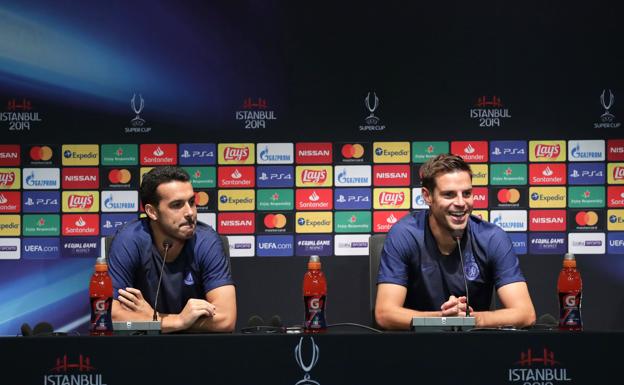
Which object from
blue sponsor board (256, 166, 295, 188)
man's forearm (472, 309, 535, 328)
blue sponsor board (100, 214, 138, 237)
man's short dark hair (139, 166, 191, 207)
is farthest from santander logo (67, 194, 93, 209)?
man's forearm (472, 309, 535, 328)

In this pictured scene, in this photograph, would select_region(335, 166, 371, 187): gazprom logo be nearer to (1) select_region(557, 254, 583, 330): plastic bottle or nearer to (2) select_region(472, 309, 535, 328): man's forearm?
(2) select_region(472, 309, 535, 328): man's forearm

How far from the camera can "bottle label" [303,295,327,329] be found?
9.32 feet

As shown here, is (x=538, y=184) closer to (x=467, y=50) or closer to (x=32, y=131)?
(x=467, y=50)

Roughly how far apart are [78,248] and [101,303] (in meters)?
2.07

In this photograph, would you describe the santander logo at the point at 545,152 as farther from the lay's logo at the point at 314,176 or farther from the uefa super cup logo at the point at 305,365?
the uefa super cup logo at the point at 305,365

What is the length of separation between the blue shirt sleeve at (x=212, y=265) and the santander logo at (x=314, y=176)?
1.24 meters

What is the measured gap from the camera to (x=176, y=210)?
3502 mm

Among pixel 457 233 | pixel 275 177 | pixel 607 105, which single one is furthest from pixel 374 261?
pixel 607 105

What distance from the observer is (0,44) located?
187 inches

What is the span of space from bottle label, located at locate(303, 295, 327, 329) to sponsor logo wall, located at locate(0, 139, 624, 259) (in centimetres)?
185

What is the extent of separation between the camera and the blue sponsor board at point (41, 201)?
4766 mm

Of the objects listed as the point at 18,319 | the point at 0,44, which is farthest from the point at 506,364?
the point at 0,44

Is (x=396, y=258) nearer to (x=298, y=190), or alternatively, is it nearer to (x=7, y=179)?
(x=298, y=190)

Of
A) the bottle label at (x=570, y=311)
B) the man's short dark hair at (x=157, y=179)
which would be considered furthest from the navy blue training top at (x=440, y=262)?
the man's short dark hair at (x=157, y=179)
